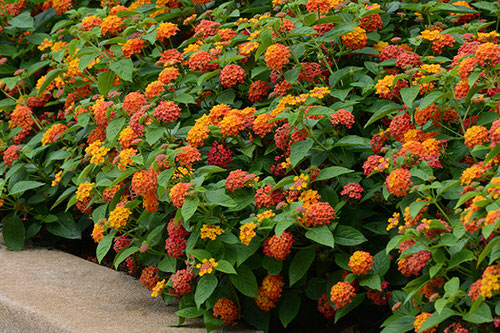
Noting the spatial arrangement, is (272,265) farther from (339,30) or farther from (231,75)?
(339,30)

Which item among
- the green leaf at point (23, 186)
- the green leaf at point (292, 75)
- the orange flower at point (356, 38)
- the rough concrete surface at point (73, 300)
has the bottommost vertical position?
the rough concrete surface at point (73, 300)

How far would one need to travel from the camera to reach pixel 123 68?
138 inches

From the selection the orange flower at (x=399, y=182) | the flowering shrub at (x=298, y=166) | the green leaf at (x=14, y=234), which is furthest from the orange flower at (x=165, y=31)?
the orange flower at (x=399, y=182)

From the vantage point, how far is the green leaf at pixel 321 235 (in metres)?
2.55

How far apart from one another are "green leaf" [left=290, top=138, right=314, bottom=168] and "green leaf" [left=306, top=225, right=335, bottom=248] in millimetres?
296

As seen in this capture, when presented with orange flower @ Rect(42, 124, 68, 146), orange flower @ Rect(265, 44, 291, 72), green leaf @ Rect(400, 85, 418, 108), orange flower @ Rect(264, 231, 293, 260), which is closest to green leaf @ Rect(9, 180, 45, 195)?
orange flower @ Rect(42, 124, 68, 146)

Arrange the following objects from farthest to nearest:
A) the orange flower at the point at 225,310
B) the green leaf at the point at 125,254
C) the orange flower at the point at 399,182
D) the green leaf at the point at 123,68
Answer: the green leaf at the point at 123,68 → the green leaf at the point at 125,254 → the orange flower at the point at 225,310 → the orange flower at the point at 399,182

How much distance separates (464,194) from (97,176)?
1801 millimetres

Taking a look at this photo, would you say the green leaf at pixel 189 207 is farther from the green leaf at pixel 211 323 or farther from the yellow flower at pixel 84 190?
the yellow flower at pixel 84 190

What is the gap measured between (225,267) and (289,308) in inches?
14.8

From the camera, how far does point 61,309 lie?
2945 millimetres

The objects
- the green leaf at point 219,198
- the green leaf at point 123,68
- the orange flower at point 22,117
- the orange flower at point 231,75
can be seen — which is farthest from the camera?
the orange flower at point 22,117

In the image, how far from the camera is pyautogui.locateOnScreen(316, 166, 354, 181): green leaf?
107 inches

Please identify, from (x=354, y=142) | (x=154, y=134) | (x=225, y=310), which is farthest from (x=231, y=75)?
(x=225, y=310)
